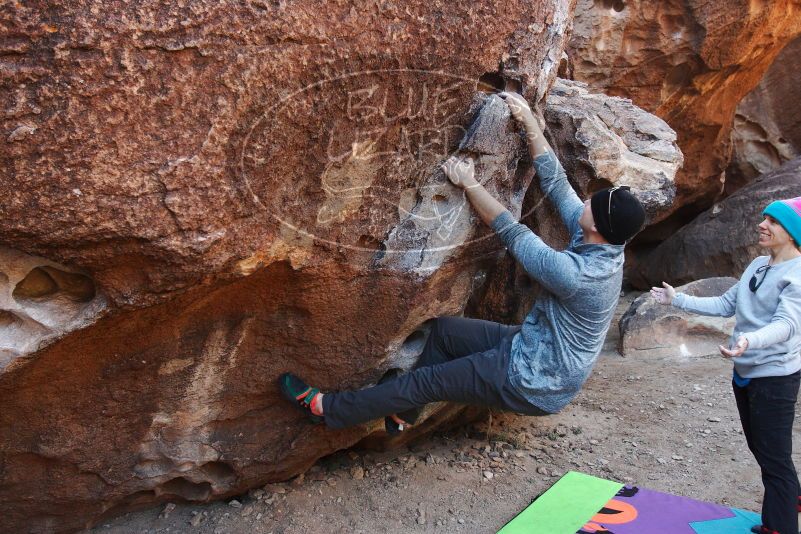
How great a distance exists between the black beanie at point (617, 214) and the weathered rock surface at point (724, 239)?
3207 millimetres

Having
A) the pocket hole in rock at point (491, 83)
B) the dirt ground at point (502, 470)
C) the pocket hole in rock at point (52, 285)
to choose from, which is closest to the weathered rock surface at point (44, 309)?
the pocket hole in rock at point (52, 285)

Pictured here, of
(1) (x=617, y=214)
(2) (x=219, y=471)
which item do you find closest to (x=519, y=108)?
(1) (x=617, y=214)

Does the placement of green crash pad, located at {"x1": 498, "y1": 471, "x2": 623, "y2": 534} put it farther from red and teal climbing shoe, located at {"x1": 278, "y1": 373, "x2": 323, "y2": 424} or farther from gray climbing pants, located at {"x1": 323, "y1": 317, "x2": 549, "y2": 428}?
red and teal climbing shoe, located at {"x1": 278, "y1": 373, "x2": 323, "y2": 424}

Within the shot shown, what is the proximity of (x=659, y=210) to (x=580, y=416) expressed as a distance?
1.06 m

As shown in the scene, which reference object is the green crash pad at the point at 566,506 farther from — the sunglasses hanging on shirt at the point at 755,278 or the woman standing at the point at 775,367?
the sunglasses hanging on shirt at the point at 755,278

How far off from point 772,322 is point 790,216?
36 centimetres

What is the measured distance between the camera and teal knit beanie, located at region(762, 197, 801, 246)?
2.24 m

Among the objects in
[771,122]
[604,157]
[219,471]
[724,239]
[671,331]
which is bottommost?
[219,471]

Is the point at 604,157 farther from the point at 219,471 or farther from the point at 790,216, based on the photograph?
the point at 219,471

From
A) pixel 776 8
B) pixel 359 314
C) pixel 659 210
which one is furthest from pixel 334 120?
pixel 776 8

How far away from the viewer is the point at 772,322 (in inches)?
→ 85.3

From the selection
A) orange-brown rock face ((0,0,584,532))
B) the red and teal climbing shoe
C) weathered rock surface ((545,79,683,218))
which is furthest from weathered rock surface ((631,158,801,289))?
the red and teal climbing shoe

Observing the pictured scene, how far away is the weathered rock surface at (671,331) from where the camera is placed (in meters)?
3.95

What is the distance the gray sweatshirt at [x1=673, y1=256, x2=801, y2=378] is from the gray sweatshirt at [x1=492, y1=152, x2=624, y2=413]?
0.43 metres
